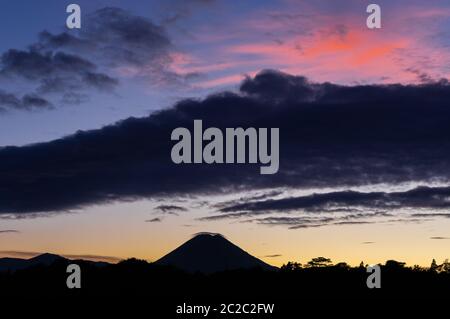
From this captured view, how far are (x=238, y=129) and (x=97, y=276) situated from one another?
101 meters

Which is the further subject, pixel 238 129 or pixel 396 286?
pixel 396 286

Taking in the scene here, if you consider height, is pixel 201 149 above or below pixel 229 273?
above
